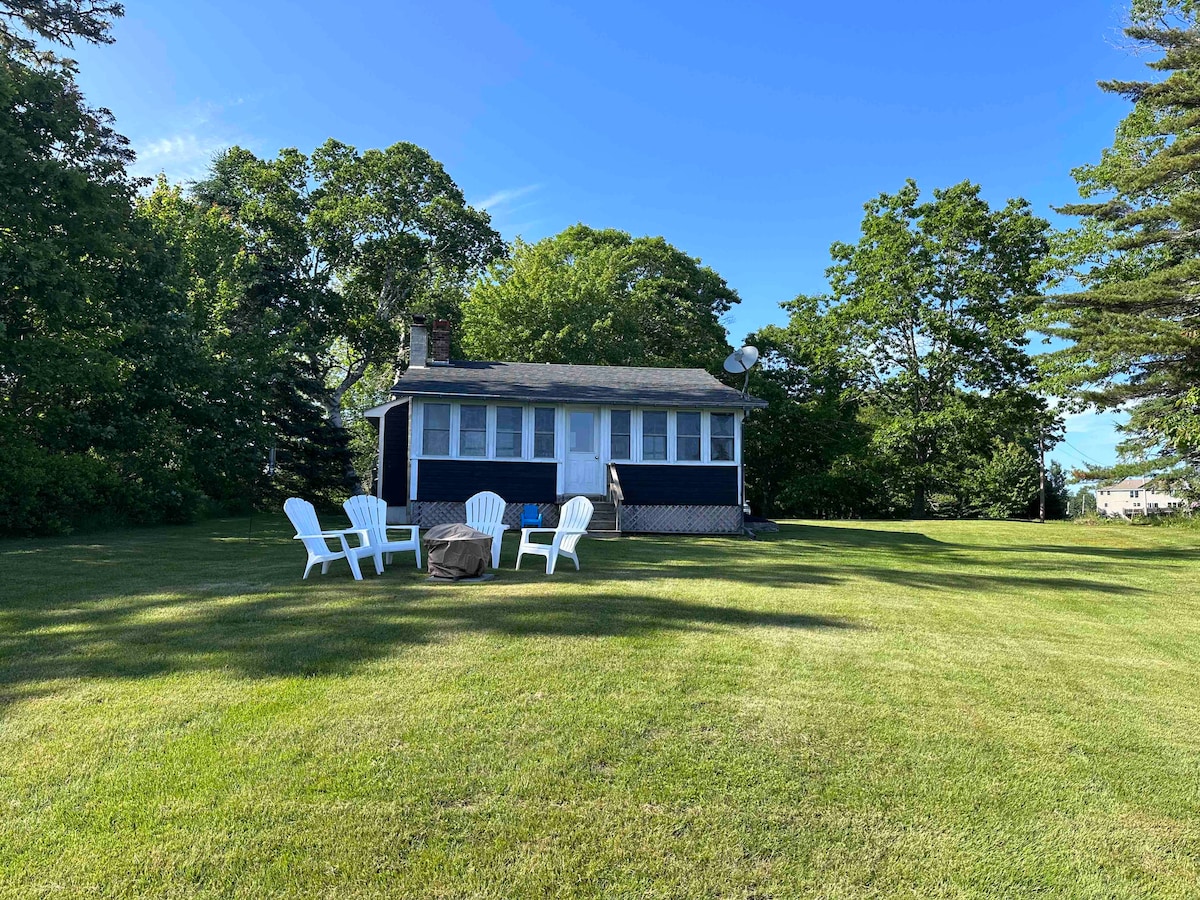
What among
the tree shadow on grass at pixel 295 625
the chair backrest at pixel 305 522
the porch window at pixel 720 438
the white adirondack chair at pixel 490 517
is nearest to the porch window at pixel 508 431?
the porch window at pixel 720 438

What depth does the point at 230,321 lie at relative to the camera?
908 inches

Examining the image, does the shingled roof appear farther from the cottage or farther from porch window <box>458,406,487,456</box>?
porch window <box>458,406,487,456</box>

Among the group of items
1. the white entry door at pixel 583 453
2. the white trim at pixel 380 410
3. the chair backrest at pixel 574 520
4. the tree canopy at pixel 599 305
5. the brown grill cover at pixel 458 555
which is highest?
the tree canopy at pixel 599 305

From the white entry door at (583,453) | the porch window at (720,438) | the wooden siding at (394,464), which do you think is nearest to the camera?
the white entry door at (583,453)

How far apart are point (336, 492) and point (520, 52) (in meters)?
17.9

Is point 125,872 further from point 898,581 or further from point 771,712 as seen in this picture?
point 898,581

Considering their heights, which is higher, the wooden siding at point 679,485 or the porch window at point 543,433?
the porch window at point 543,433

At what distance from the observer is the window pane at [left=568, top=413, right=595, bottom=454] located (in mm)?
15367

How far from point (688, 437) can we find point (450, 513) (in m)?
5.53

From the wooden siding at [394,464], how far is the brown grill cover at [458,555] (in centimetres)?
973

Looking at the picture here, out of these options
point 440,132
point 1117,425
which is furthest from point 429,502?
point 1117,425

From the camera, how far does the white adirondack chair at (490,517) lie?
8.47 m

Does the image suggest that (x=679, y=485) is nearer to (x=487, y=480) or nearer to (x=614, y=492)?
(x=614, y=492)

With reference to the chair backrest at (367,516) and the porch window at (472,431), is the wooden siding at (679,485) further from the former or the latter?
the chair backrest at (367,516)
